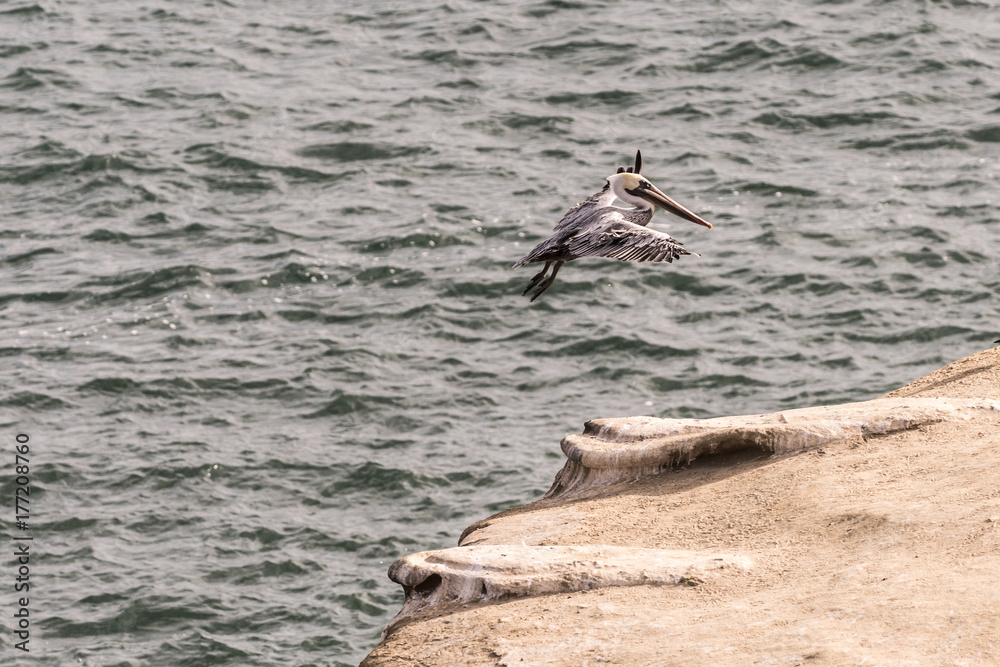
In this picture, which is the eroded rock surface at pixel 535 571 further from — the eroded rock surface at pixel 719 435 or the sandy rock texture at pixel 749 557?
the eroded rock surface at pixel 719 435

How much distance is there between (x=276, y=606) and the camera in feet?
61.8

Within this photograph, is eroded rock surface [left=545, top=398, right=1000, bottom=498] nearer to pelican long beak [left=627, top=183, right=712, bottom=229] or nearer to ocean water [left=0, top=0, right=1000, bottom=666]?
pelican long beak [left=627, top=183, right=712, bottom=229]

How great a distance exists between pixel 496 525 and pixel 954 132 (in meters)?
20.4

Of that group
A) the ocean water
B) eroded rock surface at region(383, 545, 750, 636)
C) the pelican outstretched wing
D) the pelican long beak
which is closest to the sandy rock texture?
eroded rock surface at region(383, 545, 750, 636)

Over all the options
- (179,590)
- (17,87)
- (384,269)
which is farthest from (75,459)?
(17,87)

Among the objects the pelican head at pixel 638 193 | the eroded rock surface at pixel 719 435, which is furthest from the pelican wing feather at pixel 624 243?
the eroded rock surface at pixel 719 435

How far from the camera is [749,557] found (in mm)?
10266

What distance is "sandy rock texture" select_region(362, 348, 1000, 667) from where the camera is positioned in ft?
28.8

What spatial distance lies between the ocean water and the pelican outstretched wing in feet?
26.0

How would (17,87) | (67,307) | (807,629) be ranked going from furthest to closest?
(17,87) < (67,307) < (807,629)

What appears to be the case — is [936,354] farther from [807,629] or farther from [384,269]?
[807,629]

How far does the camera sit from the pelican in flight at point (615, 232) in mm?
11875

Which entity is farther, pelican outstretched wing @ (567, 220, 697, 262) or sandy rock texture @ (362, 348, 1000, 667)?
pelican outstretched wing @ (567, 220, 697, 262)

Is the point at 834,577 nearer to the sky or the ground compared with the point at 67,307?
nearer to the sky
